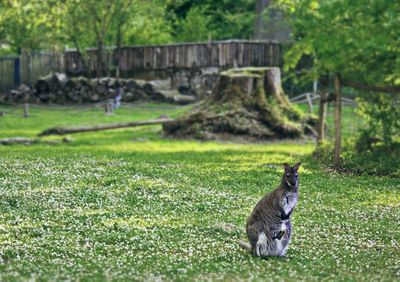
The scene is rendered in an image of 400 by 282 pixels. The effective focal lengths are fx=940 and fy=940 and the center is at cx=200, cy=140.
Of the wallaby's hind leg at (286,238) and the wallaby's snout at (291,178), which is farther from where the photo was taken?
the wallaby's hind leg at (286,238)

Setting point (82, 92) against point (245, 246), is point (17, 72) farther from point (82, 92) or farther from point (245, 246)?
point (245, 246)

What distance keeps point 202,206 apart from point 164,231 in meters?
2.90

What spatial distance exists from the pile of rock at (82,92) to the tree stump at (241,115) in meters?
17.6

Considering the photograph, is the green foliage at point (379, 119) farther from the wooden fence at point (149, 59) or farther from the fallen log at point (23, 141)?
the wooden fence at point (149, 59)

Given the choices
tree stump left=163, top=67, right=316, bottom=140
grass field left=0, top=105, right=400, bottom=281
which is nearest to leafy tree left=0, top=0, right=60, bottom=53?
tree stump left=163, top=67, right=316, bottom=140

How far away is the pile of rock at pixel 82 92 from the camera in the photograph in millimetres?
52281

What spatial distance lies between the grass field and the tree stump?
3.93 meters

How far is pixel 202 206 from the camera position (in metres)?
17.8

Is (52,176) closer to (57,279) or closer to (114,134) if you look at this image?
(57,279)

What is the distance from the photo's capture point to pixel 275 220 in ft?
42.2

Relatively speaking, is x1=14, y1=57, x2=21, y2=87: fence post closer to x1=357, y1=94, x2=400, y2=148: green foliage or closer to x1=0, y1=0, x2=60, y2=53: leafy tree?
x1=0, y1=0, x2=60, y2=53: leafy tree

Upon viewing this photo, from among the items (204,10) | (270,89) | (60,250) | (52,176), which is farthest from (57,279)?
(204,10)

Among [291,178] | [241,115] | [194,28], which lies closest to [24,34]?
[194,28]

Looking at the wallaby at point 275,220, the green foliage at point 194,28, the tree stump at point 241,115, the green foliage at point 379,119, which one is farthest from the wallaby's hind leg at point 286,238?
the green foliage at point 194,28
